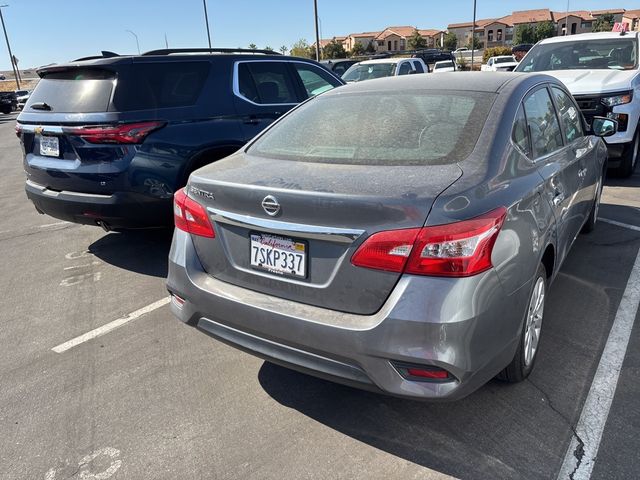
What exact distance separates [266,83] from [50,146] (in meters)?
2.18

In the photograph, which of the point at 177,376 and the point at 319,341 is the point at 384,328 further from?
the point at 177,376

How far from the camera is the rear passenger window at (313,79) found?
19.6 feet

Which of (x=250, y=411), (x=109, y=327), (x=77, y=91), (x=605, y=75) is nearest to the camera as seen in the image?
(x=250, y=411)

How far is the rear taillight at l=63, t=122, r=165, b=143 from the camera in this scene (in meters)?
4.18

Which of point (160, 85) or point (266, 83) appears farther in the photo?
point (266, 83)

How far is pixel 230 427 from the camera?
2.65m

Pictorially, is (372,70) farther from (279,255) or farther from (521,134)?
(279,255)

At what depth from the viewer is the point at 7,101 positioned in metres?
32.5

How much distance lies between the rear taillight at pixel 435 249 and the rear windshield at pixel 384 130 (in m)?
0.49

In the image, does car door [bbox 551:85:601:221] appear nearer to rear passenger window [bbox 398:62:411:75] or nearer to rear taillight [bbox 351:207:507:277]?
rear taillight [bbox 351:207:507:277]

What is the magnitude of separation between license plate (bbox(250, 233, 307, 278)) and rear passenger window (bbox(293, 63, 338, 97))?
3.91 metres

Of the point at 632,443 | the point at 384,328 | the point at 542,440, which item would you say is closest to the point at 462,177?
the point at 384,328

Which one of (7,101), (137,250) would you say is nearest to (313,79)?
(137,250)

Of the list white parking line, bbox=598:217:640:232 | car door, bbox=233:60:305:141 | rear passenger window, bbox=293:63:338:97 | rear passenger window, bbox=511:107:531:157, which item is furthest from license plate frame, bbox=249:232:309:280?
white parking line, bbox=598:217:640:232
